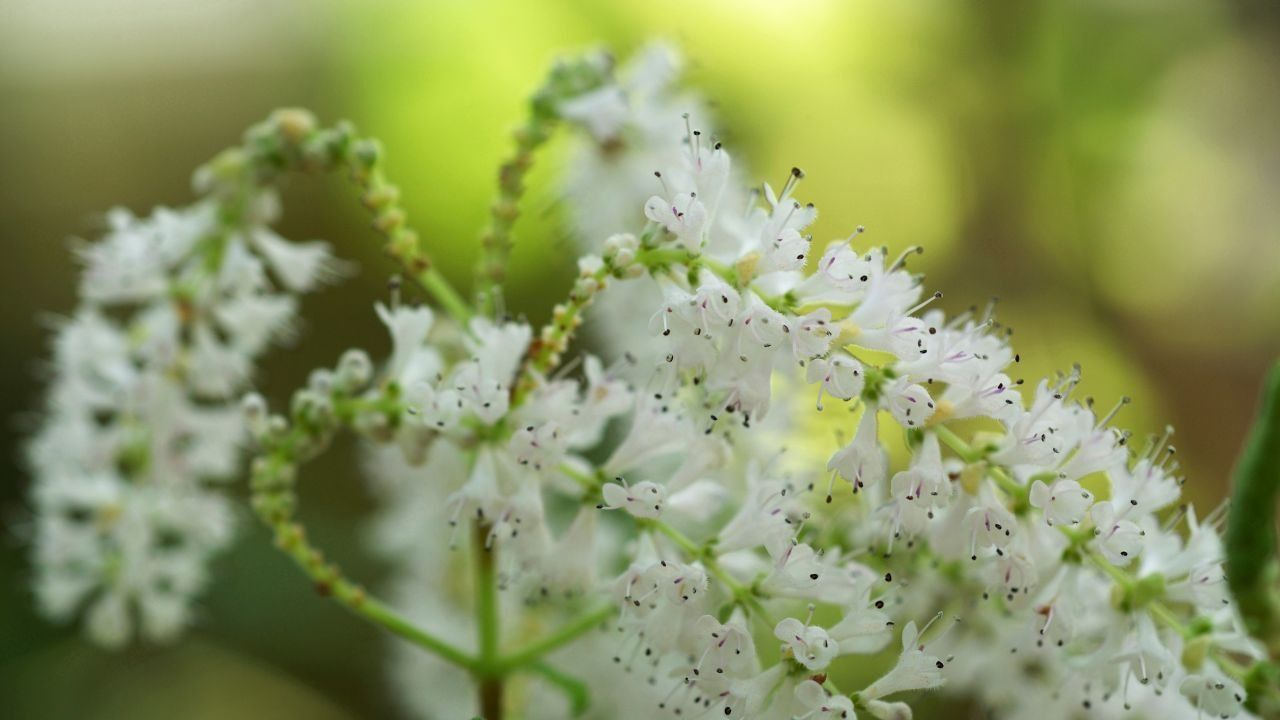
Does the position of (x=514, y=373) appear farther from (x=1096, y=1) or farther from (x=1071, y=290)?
(x=1096, y=1)

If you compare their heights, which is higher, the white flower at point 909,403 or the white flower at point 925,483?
the white flower at point 909,403

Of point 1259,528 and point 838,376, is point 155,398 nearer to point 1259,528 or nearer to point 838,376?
point 838,376

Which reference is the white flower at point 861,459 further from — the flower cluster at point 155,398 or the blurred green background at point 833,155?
the blurred green background at point 833,155

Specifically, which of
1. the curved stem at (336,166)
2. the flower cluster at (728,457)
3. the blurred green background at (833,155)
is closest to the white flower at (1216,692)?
the flower cluster at (728,457)

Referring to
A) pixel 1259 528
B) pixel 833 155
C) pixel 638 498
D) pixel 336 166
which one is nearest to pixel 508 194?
pixel 336 166

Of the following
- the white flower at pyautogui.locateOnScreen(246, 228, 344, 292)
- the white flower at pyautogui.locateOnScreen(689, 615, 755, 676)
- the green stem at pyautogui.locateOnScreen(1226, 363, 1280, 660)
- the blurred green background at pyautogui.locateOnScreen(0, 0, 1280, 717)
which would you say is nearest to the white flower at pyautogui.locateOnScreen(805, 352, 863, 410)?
the white flower at pyautogui.locateOnScreen(689, 615, 755, 676)

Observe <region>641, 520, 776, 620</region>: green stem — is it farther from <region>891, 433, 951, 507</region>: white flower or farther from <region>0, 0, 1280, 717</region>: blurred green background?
<region>0, 0, 1280, 717</region>: blurred green background

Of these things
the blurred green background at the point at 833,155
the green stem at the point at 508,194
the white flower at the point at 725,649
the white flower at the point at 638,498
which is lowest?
the white flower at the point at 725,649
